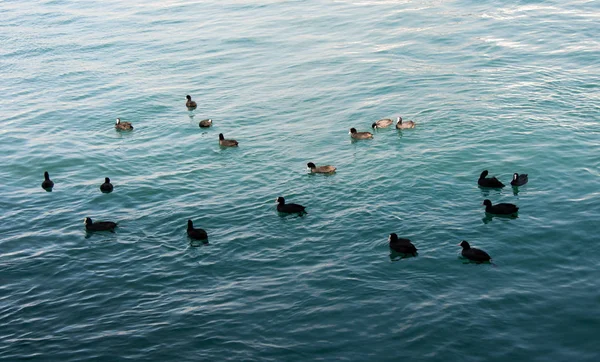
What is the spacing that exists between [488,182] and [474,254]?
6135 mm

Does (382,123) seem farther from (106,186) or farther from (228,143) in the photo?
(106,186)

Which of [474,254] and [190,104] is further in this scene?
[190,104]

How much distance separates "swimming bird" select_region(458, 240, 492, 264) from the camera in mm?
21109

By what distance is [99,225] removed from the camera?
25.2 m

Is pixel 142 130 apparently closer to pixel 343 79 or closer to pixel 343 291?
pixel 343 79

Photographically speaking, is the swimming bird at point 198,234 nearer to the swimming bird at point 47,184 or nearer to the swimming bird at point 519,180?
the swimming bird at point 47,184

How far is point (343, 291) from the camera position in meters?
20.3

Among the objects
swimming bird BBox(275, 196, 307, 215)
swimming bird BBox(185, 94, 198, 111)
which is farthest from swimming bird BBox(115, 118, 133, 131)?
swimming bird BBox(275, 196, 307, 215)

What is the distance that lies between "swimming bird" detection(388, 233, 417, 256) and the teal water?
42 centimetres

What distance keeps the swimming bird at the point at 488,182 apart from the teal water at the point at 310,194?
0.32 metres

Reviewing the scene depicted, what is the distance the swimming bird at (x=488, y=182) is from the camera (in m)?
26.4

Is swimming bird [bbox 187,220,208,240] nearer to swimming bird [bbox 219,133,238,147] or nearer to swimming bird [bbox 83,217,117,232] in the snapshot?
swimming bird [bbox 83,217,117,232]

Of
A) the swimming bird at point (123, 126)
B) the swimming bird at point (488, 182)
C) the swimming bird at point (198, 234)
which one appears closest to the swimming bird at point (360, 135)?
the swimming bird at point (488, 182)

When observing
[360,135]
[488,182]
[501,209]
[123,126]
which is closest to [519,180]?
[488,182]
